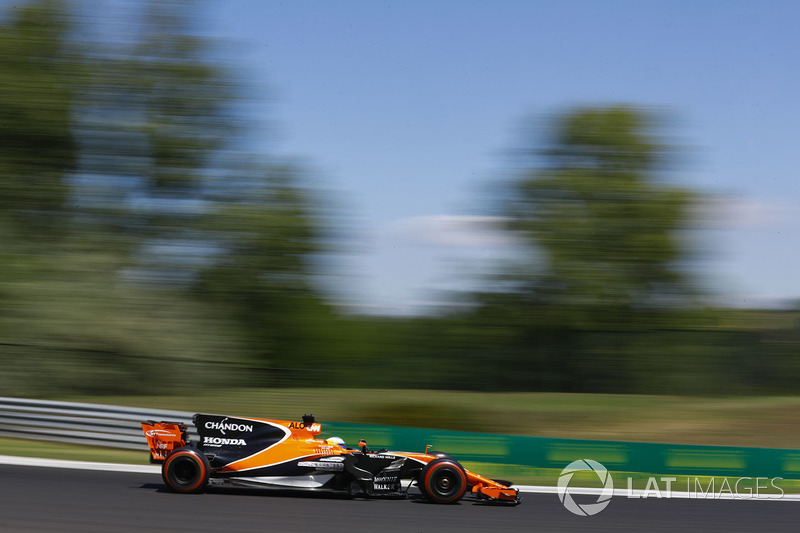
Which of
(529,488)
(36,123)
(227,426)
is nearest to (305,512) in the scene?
(227,426)

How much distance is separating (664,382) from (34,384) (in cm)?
1862

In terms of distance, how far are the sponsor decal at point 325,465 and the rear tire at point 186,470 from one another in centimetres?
108

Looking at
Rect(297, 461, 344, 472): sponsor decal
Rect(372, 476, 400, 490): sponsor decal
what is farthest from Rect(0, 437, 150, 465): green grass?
Rect(372, 476, 400, 490): sponsor decal

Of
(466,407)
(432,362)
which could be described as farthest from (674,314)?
(466,407)

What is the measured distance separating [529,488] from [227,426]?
394 cm

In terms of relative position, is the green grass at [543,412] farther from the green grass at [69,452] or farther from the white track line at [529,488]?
the white track line at [529,488]

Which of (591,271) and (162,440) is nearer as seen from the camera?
(162,440)

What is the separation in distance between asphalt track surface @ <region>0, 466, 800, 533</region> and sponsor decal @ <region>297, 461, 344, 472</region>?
0.35m

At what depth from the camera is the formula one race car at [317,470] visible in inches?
370

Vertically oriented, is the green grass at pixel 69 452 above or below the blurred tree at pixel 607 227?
below

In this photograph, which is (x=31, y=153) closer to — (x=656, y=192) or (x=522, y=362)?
(x=522, y=362)

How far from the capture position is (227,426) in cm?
978

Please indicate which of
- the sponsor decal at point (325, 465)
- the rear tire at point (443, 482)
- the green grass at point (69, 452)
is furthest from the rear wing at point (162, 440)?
the rear tire at point (443, 482)

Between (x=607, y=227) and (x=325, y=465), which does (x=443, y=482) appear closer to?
(x=325, y=465)
